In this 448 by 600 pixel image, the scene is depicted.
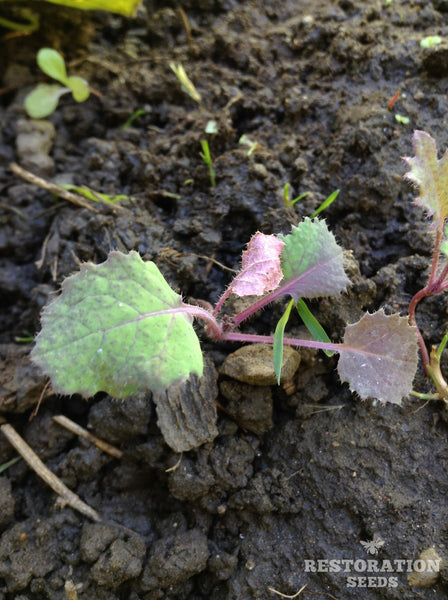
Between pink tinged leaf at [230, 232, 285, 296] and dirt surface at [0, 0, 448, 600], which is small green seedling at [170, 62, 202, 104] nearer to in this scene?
dirt surface at [0, 0, 448, 600]

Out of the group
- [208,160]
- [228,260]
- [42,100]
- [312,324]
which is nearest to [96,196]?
[208,160]

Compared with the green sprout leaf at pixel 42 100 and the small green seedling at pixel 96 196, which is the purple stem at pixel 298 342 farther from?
the green sprout leaf at pixel 42 100

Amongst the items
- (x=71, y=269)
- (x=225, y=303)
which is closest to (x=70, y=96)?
(x=71, y=269)

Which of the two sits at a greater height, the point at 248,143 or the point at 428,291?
the point at 248,143

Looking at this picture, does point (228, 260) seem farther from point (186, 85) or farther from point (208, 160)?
point (186, 85)

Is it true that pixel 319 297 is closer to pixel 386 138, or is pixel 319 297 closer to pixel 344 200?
pixel 344 200

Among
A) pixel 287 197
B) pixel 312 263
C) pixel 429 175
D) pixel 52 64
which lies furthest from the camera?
pixel 52 64
